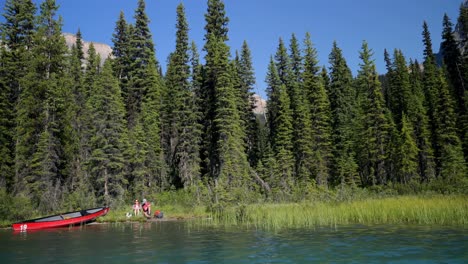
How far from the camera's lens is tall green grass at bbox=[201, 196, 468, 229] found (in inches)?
664

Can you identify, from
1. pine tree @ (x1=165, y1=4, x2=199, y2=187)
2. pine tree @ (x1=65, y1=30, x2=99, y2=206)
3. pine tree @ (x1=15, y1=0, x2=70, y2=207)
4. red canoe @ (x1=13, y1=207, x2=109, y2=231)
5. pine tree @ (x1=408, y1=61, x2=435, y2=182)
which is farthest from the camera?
pine tree @ (x1=408, y1=61, x2=435, y2=182)

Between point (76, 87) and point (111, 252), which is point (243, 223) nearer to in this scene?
point (111, 252)

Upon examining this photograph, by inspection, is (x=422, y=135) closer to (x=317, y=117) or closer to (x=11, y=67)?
(x=317, y=117)

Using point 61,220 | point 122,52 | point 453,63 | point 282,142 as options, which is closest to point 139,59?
point 122,52

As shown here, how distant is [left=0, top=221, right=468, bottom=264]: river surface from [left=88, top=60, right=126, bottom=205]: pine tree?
48.8 ft

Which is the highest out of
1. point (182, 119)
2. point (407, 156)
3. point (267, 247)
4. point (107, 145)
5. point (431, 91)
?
point (431, 91)

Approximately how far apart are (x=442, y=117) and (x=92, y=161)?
1726 inches

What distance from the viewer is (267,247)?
535 inches

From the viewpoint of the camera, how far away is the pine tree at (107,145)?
33.5 meters

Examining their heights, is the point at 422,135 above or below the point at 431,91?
below

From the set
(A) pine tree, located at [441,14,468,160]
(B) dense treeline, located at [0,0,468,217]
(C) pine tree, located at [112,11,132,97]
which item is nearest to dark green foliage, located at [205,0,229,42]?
(B) dense treeline, located at [0,0,468,217]

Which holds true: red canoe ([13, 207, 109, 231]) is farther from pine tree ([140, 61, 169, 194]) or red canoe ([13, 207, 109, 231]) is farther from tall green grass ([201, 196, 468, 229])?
tall green grass ([201, 196, 468, 229])

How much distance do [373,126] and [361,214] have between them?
3024 cm

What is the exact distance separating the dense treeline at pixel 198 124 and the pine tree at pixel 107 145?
5.2 inches
